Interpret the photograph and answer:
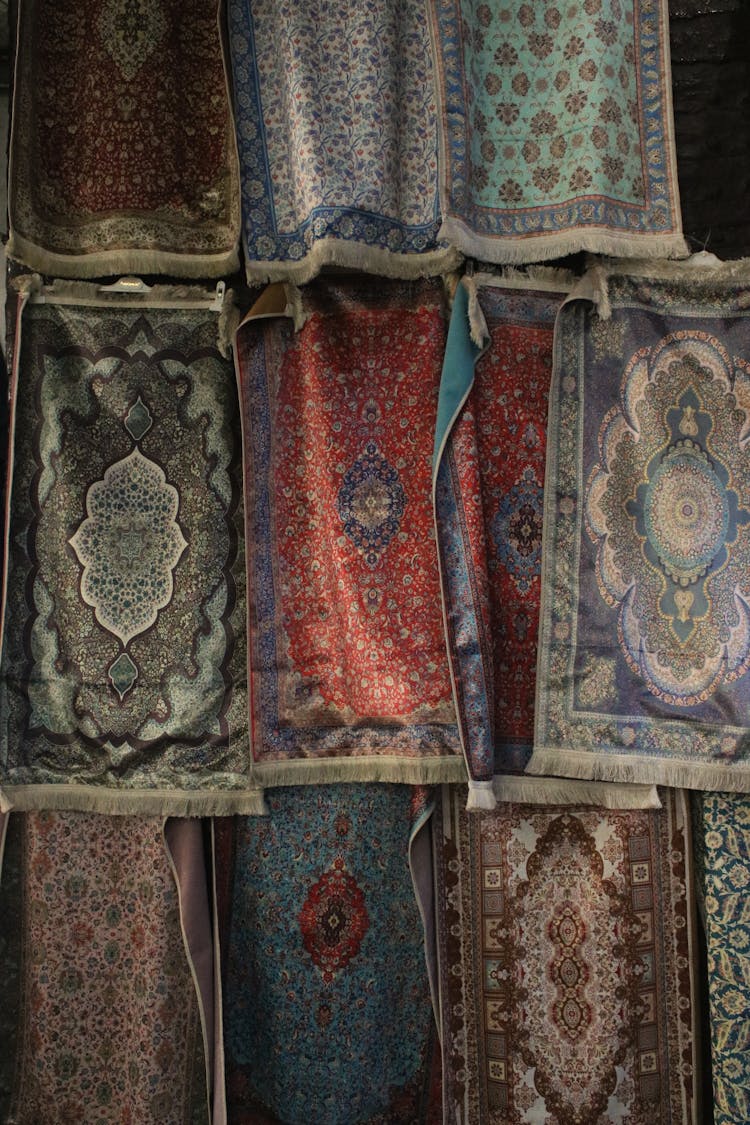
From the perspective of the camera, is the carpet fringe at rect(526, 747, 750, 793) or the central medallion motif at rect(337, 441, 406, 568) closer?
the carpet fringe at rect(526, 747, 750, 793)

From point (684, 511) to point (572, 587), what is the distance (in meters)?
0.30

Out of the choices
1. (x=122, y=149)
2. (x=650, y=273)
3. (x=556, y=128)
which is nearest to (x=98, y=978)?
(x=122, y=149)

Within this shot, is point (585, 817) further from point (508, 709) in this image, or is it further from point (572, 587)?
point (572, 587)

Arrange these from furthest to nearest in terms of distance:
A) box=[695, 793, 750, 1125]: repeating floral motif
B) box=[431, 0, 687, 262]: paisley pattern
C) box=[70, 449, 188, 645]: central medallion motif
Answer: box=[70, 449, 188, 645]: central medallion motif
box=[431, 0, 687, 262]: paisley pattern
box=[695, 793, 750, 1125]: repeating floral motif

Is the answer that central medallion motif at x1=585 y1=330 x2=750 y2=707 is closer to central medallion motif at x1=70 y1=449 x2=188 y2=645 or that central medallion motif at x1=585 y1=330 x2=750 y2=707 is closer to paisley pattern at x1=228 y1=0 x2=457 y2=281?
paisley pattern at x1=228 y1=0 x2=457 y2=281

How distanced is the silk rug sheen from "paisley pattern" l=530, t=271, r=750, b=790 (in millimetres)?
54

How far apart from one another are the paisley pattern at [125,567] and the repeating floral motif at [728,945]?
3.39ft

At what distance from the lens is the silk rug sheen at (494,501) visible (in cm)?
229

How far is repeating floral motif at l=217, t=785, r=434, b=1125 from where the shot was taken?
239 centimetres

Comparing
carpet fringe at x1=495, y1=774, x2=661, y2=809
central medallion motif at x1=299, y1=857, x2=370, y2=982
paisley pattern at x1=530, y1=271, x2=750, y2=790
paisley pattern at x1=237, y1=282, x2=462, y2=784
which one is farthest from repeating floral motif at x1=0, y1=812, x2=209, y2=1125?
paisley pattern at x1=530, y1=271, x2=750, y2=790

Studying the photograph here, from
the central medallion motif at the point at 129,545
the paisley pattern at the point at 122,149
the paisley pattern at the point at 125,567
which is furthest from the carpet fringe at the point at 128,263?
the central medallion motif at the point at 129,545

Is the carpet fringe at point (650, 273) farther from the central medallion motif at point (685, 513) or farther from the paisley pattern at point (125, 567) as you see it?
the paisley pattern at point (125, 567)

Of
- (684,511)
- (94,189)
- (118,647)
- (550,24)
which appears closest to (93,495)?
(118,647)

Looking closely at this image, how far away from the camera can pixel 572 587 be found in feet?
7.86
